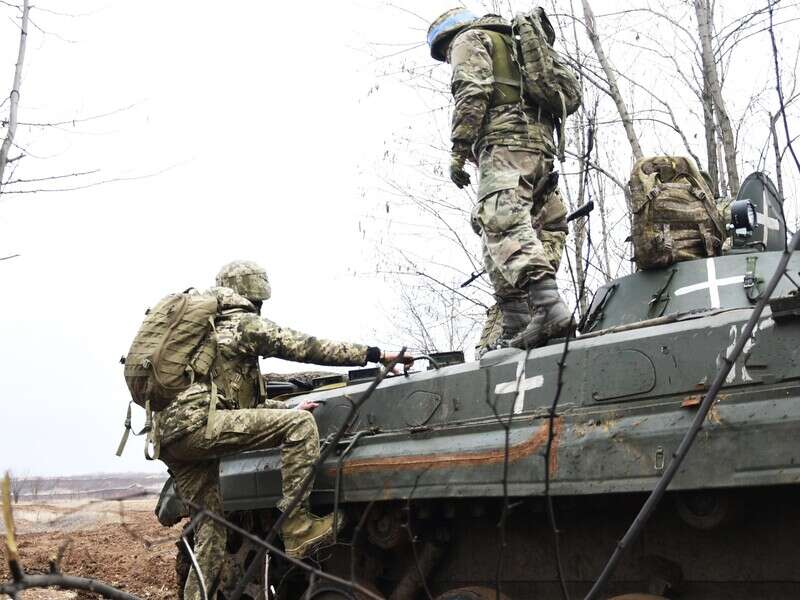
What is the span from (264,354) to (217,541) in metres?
1.18

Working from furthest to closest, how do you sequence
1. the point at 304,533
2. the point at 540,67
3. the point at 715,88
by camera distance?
the point at 715,88
the point at 540,67
the point at 304,533

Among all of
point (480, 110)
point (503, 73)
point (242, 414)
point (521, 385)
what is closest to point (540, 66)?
point (503, 73)

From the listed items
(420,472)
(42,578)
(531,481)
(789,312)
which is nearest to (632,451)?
(531,481)

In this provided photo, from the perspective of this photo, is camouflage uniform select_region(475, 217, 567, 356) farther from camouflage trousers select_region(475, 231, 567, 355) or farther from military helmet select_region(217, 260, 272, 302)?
military helmet select_region(217, 260, 272, 302)

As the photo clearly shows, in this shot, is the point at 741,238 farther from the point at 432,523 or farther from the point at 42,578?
the point at 42,578

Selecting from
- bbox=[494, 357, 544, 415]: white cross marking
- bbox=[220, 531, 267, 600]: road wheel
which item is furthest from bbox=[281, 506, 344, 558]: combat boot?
bbox=[494, 357, 544, 415]: white cross marking

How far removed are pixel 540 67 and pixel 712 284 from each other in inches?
66.8

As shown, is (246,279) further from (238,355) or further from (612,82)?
(612,82)

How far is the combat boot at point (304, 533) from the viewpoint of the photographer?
17.3ft

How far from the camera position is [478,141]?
586 cm

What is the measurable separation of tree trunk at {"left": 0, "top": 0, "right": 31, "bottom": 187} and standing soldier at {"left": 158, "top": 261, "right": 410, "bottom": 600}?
88.1 inches

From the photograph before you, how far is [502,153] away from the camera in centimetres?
573

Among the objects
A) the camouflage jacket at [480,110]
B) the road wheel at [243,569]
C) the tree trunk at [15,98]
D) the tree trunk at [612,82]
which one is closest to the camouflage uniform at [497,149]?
the camouflage jacket at [480,110]

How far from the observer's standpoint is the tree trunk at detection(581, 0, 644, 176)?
12156mm
